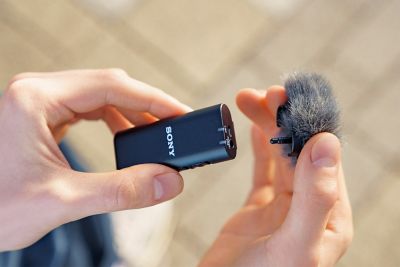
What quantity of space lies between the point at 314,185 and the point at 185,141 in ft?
0.92

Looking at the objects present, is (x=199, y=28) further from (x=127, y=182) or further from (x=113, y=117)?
(x=127, y=182)

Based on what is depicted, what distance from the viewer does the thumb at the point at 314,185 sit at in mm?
857

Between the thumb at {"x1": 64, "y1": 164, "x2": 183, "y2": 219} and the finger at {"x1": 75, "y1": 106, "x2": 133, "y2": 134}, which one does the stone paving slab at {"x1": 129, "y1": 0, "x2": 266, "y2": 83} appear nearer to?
the finger at {"x1": 75, "y1": 106, "x2": 133, "y2": 134}

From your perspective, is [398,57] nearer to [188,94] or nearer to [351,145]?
[351,145]

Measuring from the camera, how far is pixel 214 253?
1.24 metres

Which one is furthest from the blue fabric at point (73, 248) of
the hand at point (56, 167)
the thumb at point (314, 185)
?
the thumb at point (314, 185)

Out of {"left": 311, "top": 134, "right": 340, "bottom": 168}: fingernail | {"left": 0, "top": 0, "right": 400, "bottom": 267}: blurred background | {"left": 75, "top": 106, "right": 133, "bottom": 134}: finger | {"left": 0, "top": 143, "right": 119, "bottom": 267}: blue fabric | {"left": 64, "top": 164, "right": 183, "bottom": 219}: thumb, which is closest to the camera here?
{"left": 311, "top": 134, "right": 340, "bottom": 168}: fingernail

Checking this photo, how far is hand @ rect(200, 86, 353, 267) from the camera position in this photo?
2.87 ft

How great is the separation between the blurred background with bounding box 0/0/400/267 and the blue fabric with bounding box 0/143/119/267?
602 millimetres

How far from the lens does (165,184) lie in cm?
98

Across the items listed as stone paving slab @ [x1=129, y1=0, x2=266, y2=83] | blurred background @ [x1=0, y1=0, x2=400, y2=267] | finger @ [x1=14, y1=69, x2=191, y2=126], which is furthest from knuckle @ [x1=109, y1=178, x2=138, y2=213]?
stone paving slab @ [x1=129, y1=0, x2=266, y2=83]

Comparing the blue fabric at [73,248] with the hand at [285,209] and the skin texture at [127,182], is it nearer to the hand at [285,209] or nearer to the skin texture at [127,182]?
the skin texture at [127,182]

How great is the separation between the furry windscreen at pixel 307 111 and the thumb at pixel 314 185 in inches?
1.3

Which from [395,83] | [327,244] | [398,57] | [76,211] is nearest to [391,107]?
[395,83]
